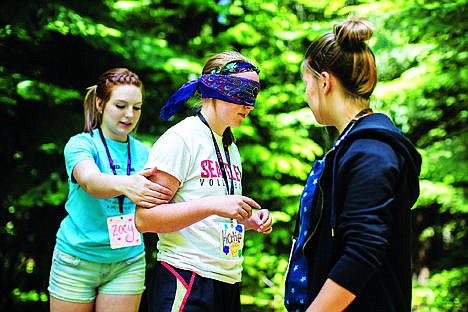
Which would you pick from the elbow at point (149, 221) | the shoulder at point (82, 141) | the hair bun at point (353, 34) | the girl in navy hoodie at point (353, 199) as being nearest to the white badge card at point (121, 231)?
the shoulder at point (82, 141)

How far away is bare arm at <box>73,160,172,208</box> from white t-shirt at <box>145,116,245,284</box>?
71 millimetres

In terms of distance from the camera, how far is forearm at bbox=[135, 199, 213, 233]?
175 centimetres

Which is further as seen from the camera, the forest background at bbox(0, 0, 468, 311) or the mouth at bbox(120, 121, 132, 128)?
the forest background at bbox(0, 0, 468, 311)

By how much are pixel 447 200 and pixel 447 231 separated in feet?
7.91

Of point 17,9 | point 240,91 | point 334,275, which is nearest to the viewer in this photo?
point 334,275

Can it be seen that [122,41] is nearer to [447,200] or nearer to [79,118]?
[79,118]

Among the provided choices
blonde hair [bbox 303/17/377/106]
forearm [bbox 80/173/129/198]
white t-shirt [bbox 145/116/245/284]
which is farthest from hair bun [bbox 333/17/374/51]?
forearm [bbox 80/173/129/198]

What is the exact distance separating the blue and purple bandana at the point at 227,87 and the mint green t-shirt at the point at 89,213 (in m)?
0.74

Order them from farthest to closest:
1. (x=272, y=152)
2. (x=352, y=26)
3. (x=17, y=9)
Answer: (x=272, y=152)
(x=17, y=9)
(x=352, y=26)

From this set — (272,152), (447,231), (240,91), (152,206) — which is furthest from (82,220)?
(447,231)

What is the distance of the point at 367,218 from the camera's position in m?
1.29

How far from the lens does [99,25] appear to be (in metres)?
4.15

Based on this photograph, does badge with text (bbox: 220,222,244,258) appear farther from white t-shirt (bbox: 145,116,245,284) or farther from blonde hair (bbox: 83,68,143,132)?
blonde hair (bbox: 83,68,143,132)

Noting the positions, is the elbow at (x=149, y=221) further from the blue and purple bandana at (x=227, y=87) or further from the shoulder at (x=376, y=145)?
the shoulder at (x=376, y=145)
